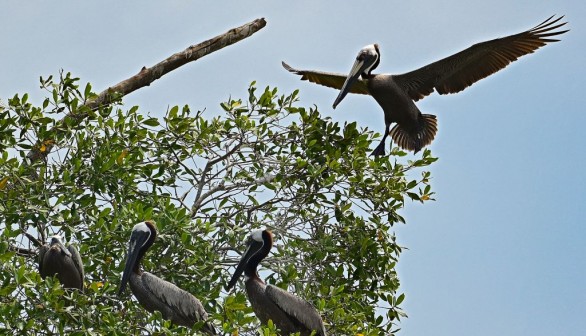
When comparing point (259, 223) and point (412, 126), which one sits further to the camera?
point (412, 126)

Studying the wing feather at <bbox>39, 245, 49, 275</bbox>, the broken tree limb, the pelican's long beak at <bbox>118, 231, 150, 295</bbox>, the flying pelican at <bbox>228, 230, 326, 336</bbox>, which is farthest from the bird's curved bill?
the pelican's long beak at <bbox>118, 231, 150, 295</bbox>

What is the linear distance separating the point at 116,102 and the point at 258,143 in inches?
50.5

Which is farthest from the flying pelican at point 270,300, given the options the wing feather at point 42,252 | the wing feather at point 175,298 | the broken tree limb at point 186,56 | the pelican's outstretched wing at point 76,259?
the broken tree limb at point 186,56

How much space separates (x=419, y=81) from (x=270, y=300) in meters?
4.00

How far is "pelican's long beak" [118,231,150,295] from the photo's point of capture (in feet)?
26.2

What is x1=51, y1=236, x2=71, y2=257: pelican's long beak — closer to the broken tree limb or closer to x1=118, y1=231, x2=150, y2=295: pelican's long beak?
x1=118, y1=231, x2=150, y2=295: pelican's long beak

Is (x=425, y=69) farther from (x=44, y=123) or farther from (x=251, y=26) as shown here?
(x=44, y=123)

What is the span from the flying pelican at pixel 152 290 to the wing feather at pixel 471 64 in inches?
162

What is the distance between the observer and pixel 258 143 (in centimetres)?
944

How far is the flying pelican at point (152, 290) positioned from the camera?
26.1 feet

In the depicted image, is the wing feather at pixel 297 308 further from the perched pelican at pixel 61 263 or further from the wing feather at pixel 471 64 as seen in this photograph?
the wing feather at pixel 471 64

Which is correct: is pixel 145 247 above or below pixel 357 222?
below

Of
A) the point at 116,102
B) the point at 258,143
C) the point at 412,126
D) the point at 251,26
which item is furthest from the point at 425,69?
the point at 116,102

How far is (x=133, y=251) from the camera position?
7980mm
